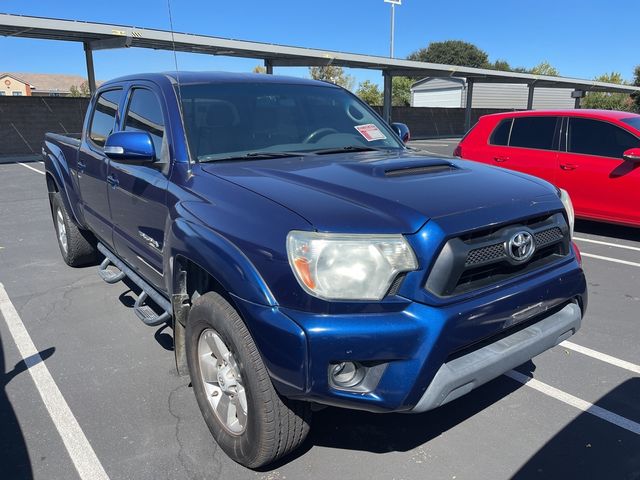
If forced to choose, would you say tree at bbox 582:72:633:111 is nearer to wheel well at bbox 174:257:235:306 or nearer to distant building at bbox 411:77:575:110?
distant building at bbox 411:77:575:110

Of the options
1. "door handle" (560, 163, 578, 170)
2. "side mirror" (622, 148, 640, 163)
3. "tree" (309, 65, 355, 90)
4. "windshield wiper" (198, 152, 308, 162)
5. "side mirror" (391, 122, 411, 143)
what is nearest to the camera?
"windshield wiper" (198, 152, 308, 162)

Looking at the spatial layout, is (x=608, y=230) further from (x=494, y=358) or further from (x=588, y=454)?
(x=494, y=358)

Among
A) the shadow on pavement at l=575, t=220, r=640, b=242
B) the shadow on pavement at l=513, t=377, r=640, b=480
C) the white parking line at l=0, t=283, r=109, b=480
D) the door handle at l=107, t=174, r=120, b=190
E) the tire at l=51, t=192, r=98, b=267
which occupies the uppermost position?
the door handle at l=107, t=174, r=120, b=190

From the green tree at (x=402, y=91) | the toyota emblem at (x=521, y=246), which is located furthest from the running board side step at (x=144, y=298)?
the green tree at (x=402, y=91)

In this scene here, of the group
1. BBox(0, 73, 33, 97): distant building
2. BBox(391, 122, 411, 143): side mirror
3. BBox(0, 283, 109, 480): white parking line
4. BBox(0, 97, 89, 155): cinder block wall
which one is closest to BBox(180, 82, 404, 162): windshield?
BBox(391, 122, 411, 143): side mirror

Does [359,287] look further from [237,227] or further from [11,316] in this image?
[11,316]

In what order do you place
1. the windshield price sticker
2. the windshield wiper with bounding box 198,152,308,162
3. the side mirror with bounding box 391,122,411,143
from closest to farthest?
the windshield wiper with bounding box 198,152,308,162, the windshield price sticker, the side mirror with bounding box 391,122,411,143

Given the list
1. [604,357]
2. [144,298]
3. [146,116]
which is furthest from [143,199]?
[604,357]

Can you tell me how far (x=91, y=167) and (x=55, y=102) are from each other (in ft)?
64.1

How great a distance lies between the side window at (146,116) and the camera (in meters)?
3.28

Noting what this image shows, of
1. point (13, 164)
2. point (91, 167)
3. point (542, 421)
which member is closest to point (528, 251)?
point (542, 421)

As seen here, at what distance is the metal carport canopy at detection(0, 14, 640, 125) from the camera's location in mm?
17188

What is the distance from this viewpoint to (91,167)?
14.3 ft

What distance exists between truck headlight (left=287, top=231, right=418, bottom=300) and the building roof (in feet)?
294
